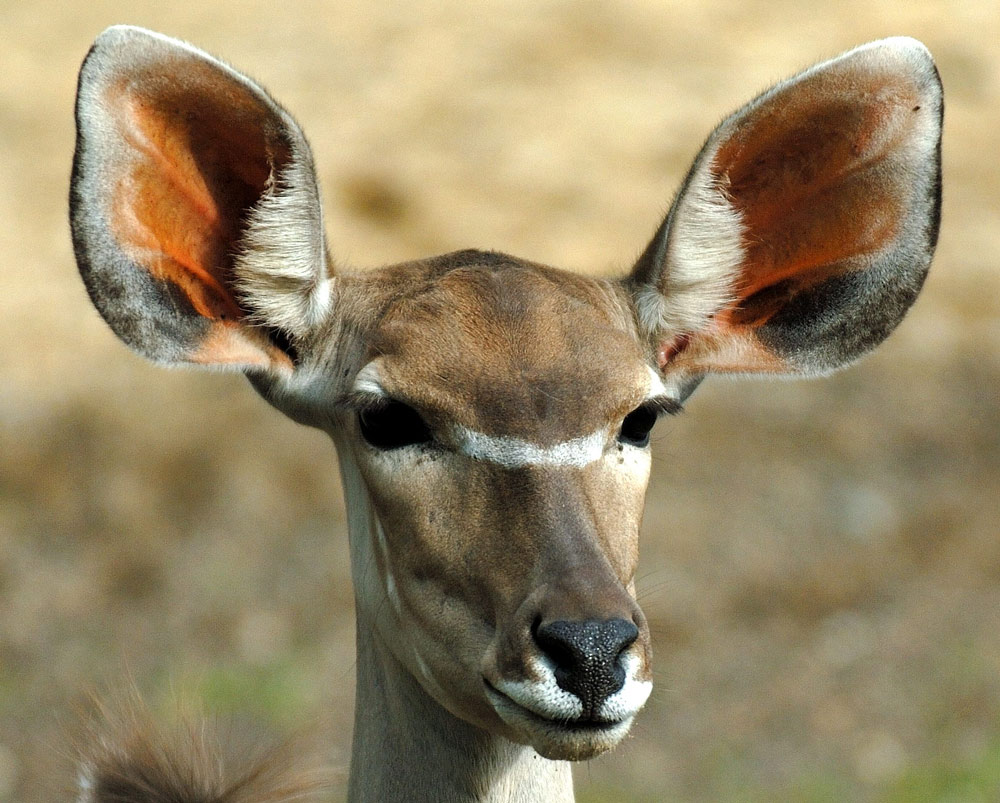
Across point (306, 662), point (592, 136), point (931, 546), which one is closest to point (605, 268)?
point (592, 136)

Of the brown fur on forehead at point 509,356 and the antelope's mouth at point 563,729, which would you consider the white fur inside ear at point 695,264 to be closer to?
the brown fur on forehead at point 509,356

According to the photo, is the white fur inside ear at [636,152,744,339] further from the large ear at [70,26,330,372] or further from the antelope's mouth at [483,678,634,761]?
the antelope's mouth at [483,678,634,761]

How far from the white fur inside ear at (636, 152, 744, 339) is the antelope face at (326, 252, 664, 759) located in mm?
284

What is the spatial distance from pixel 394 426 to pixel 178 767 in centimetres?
157

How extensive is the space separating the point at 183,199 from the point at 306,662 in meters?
5.71

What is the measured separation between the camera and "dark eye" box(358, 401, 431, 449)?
343 centimetres

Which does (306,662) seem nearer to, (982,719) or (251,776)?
(982,719)

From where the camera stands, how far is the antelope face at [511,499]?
2996 millimetres

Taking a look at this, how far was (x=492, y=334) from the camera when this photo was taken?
137 inches

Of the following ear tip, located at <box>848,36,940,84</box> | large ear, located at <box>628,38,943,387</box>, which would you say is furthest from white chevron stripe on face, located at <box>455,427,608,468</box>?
ear tip, located at <box>848,36,940,84</box>

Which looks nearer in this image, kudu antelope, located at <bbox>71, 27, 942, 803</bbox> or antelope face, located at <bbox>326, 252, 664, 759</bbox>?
antelope face, located at <bbox>326, 252, 664, 759</bbox>

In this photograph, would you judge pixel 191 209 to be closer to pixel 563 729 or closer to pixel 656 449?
pixel 563 729

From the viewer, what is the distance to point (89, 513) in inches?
406

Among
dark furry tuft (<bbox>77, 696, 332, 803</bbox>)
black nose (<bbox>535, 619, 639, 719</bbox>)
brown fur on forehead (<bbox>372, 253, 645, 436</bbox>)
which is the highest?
brown fur on forehead (<bbox>372, 253, 645, 436</bbox>)
